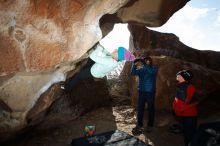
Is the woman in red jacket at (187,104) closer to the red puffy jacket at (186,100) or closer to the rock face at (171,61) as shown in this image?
the red puffy jacket at (186,100)

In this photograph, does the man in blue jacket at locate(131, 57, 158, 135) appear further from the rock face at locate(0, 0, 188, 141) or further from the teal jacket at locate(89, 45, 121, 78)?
the rock face at locate(0, 0, 188, 141)

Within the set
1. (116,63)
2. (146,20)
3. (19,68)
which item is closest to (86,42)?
(116,63)

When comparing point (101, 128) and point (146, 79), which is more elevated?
point (146, 79)

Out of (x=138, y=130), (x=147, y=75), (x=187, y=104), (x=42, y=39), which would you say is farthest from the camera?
(x=138, y=130)

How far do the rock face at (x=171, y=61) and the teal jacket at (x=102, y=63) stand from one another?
136 inches

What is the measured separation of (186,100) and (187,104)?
0.07 metres

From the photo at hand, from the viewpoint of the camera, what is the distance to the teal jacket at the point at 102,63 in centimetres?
398

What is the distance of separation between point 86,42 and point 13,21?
1.09 m

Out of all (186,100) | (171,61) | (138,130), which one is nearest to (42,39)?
(186,100)

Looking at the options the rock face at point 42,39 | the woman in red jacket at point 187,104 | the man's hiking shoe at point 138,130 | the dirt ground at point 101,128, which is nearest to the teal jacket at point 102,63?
the rock face at point 42,39

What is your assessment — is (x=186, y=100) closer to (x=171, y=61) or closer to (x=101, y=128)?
(x=101, y=128)

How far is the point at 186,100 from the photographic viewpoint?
453cm

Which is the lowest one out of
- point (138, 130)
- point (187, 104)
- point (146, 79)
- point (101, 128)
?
point (101, 128)

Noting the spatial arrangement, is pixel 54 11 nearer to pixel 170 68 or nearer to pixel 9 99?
pixel 9 99
